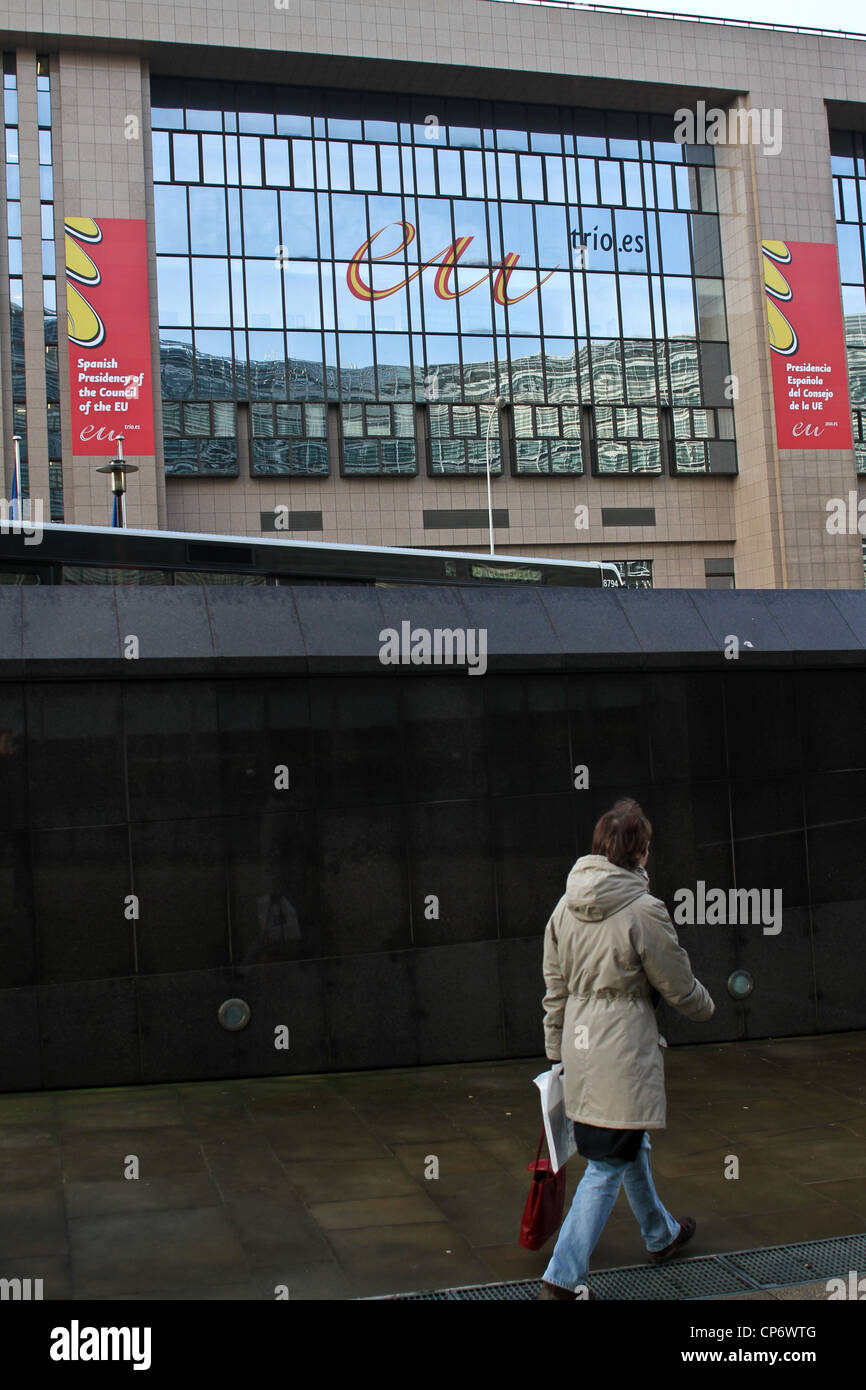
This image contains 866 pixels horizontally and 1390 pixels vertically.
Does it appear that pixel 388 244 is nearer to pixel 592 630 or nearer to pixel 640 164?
pixel 640 164

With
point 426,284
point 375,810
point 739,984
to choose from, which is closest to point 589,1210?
point 375,810

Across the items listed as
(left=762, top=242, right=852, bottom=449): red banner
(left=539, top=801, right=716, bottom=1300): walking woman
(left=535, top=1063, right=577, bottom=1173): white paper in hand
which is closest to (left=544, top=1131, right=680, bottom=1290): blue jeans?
(left=539, top=801, right=716, bottom=1300): walking woman

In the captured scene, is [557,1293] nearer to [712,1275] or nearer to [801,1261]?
[712,1275]

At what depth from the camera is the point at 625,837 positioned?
187 inches

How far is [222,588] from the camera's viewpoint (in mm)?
8500

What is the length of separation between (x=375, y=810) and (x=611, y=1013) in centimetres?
398


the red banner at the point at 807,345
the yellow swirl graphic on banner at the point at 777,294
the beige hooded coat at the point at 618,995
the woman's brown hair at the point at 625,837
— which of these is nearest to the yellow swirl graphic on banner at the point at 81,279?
the yellow swirl graphic on banner at the point at 777,294

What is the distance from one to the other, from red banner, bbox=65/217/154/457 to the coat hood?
114 ft

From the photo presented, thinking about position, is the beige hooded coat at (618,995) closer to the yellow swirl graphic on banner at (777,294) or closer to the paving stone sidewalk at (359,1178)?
the paving stone sidewalk at (359,1178)

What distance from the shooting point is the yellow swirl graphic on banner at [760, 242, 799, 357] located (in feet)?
138

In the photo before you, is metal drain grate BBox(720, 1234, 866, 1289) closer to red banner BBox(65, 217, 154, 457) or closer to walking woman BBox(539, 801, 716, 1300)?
walking woman BBox(539, 801, 716, 1300)

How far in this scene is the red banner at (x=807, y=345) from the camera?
4222 cm
